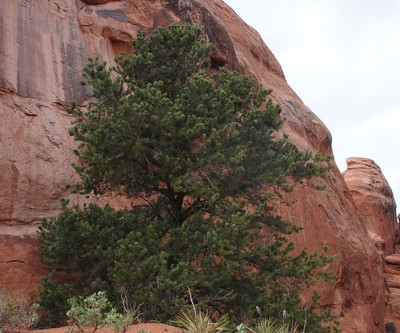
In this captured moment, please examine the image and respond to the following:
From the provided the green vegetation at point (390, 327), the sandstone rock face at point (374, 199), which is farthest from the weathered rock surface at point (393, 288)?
the sandstone rock face at point (374, 199)

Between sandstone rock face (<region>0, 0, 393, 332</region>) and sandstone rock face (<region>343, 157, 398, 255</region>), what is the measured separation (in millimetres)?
14595

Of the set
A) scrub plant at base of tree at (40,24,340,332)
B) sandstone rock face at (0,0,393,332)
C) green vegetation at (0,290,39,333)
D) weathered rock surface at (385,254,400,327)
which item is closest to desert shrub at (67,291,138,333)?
green vegetation at (0,290,39,333)

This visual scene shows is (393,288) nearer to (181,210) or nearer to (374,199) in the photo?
(374,199)

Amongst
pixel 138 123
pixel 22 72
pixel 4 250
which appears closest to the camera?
pixel 138 123

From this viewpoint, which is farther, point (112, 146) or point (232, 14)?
point (232, 14)

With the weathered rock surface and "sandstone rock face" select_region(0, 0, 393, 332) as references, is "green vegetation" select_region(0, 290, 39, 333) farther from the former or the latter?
the weathered rock surface

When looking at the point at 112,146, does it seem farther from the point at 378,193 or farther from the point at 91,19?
the point at 378,193

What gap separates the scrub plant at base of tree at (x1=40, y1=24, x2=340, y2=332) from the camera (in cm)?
1075

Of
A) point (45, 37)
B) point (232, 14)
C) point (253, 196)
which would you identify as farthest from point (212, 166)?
point (232, 14)

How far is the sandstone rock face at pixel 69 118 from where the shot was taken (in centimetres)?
1366

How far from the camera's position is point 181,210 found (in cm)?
1277

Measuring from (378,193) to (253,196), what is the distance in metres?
34.3

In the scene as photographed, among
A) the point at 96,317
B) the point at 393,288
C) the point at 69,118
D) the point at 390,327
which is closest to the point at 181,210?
the point at 96,317

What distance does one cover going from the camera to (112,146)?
1182 cm
